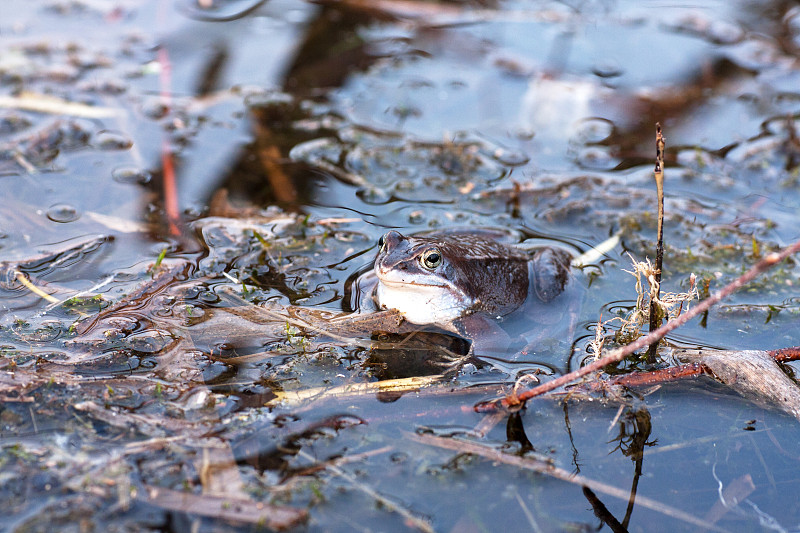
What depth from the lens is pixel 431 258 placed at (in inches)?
161

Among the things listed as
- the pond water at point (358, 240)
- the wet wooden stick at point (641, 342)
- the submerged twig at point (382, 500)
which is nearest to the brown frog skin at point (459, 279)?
the pond water at point (358, 240)

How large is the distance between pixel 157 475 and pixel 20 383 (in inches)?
38.2

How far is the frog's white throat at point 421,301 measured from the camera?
164 inches

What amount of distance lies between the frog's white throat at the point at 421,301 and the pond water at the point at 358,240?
193 mm

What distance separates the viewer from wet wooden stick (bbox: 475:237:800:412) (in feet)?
8.71

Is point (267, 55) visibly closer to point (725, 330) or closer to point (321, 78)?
point (321, 78)

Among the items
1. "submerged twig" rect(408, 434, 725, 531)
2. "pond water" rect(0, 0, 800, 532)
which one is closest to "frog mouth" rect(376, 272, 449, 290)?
"pond water" rect(0, 0, 800, 532)

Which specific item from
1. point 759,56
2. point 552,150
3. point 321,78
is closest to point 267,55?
point 321,78

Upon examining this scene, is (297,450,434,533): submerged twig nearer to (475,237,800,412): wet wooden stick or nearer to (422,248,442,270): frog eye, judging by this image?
(475,237,800,412): wet wooden stick

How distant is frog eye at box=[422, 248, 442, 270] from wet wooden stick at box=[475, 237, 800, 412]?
1041mm

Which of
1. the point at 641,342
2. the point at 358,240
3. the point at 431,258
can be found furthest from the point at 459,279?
the point at 641,342

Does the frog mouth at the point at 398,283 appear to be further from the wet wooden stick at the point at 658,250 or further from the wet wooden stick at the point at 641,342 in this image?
the wet wooden stick at the point at 658,250

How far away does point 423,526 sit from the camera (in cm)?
279

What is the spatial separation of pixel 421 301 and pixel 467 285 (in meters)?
0.34
